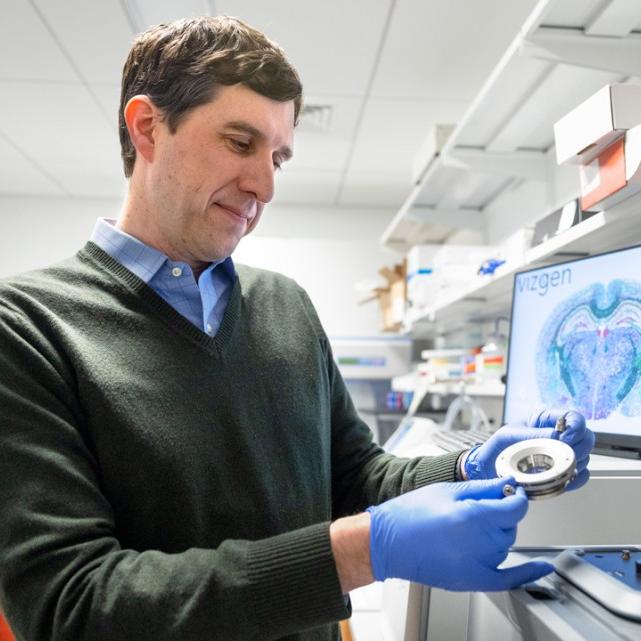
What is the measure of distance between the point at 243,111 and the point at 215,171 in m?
0.10

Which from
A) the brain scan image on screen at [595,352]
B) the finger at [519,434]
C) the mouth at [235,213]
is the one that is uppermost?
the mouth at [235,213]

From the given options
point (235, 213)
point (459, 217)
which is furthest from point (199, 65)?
point (459, 217)

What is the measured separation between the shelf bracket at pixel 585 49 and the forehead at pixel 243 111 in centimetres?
57

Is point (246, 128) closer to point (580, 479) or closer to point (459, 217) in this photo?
point (580, 479)

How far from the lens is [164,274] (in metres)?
0.94

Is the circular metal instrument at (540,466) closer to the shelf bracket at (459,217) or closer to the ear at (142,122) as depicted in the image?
the ear at (142,122)

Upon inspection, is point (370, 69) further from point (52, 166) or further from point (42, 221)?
point (42, 221)

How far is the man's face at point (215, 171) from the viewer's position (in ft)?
2.95

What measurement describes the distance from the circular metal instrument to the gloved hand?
0.19 feet

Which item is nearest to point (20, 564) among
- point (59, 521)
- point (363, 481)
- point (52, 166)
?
point (59, 521)

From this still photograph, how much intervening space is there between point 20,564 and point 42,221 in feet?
12.7

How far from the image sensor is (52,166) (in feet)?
11.4

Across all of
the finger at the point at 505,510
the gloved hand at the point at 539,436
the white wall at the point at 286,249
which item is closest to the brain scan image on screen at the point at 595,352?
the gloved hand at the point at 539,436

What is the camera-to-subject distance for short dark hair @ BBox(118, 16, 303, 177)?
0.90 metres
